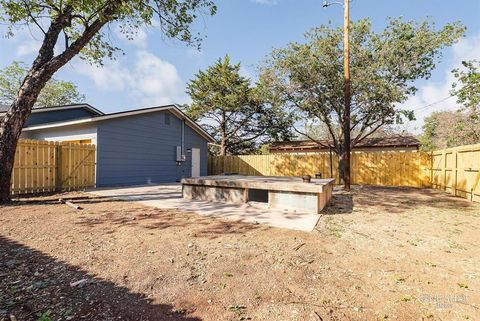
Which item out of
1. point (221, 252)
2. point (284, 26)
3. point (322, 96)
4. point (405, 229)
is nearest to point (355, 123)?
point (322, 96)

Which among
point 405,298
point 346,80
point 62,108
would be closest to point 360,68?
point 346,80

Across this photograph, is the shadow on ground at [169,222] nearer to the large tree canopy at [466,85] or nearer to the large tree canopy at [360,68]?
the large tree canopy at [360,68]

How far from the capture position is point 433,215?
6.21 metres

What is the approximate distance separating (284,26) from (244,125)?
33.6ft

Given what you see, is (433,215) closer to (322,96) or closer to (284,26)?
(322,96)

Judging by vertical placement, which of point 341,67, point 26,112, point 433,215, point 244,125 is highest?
point 341,67

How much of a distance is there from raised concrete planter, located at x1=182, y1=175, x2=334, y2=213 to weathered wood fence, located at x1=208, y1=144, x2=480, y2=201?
564 centimetres

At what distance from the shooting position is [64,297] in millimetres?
2430

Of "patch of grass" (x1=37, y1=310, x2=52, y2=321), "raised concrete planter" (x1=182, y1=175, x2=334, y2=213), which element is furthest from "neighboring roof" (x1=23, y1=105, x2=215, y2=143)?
"patch of grass" (x1=37, y1=310, x2=52, y2=321)

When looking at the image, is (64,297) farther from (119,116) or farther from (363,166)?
(363,166)

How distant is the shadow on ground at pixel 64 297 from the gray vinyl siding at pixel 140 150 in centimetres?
867

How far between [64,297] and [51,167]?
832 cm

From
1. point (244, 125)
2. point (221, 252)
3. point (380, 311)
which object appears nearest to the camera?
point (380, 311)

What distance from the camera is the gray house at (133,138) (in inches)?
440
